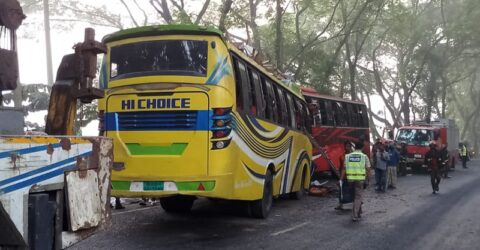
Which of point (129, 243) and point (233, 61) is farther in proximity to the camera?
point (233, 61)

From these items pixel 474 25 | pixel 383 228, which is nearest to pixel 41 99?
pixel 383 228

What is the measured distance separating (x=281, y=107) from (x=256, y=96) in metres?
2.13

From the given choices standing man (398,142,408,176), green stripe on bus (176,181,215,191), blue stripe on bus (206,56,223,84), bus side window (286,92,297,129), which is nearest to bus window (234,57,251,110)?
blue stripe on bus (206,56,223,84)

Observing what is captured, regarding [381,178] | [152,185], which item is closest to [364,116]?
[381,178]

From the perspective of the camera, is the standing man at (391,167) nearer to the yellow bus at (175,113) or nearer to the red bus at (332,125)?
the red bus at (332,125)

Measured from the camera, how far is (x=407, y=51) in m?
36.9

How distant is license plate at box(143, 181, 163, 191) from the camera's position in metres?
7.76

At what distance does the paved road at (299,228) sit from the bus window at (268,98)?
207 centimetres

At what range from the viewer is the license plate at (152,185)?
7.76 m

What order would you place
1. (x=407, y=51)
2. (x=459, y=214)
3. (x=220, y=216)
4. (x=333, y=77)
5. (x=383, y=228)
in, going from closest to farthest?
(x=383, y=228), (x=220, y=216), (x=459, y=214), (x=333, y=77), (x=407, y=51)

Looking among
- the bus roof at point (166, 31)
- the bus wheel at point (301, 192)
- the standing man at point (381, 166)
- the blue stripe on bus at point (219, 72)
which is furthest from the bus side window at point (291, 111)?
the standing man at point (381, 166)

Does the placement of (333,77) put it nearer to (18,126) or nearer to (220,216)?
(220,216)

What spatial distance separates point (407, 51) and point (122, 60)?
105 feet

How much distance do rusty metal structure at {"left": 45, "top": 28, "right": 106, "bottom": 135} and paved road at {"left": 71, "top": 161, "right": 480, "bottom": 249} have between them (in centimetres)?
390
